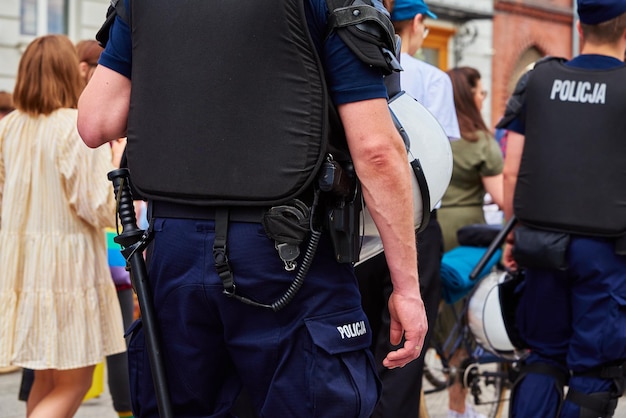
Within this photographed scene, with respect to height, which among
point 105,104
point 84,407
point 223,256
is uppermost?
point 105,104

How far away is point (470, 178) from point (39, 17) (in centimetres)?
757

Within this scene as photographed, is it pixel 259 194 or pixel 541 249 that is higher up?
pixel 259 194

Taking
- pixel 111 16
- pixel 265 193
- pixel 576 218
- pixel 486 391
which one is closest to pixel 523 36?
pixel 486 391

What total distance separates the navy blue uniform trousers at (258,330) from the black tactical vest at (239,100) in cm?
11

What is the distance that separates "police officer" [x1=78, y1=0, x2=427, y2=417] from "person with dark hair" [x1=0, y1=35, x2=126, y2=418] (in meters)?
1.75

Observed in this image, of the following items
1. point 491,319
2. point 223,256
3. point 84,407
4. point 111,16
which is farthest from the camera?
point 84,407

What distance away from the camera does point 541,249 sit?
3.88 metres

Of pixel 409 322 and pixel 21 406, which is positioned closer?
pixel 409 322

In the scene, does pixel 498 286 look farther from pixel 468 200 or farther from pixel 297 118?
pixel 297 118

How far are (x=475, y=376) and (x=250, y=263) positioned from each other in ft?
10.5

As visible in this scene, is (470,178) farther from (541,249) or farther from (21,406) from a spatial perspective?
(21,406)

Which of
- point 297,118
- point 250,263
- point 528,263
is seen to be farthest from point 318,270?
point 528,263

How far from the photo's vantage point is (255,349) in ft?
7.88

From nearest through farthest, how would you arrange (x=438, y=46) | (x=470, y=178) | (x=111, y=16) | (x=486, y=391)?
(x=111, y=16) < (x=486, y=391) < (x=470, y=178) < (x=438, y=46)
